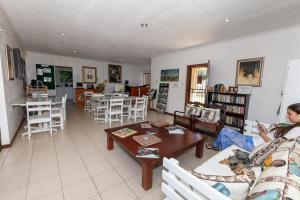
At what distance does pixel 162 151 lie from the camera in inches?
73.1

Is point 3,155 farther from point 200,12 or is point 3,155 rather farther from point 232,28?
point 232,28

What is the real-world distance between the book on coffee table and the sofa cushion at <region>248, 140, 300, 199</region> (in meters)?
1.38

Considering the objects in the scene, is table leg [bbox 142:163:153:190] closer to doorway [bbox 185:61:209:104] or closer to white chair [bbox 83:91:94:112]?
doorway [bbox 185:61:209:104]

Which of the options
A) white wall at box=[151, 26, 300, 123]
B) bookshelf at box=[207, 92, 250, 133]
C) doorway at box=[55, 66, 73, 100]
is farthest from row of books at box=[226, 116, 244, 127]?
doorway at box=[55, 66, 73, 100]

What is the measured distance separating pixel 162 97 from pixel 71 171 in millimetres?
4619

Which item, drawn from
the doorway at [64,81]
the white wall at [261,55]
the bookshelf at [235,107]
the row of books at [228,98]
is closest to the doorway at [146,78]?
the doorway at [64,81]

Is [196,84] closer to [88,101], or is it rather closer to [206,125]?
[206,125]

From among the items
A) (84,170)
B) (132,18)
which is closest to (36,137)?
(84,170)

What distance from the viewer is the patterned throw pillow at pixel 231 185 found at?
1.04 metres

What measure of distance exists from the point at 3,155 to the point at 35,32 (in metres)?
3.02

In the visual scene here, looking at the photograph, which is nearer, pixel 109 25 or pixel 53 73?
pixel 109 25

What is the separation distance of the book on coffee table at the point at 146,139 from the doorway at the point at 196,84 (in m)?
3.11

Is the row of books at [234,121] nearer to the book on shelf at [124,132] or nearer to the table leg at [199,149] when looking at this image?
the table leg at [199,149]

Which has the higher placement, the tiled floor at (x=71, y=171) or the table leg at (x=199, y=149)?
the table leg at (x=199, y=149)
